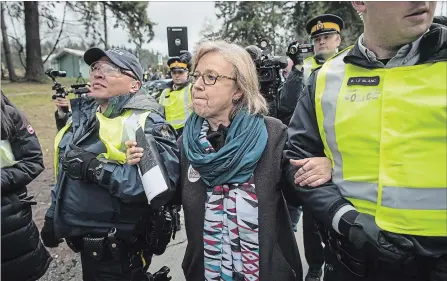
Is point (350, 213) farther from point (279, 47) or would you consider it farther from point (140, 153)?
point (279, 47)

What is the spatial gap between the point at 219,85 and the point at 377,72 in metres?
0.80

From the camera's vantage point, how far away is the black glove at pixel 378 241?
1348 millimetres

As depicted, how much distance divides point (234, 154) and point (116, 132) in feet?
2.56

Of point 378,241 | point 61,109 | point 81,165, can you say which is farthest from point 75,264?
point 378,241

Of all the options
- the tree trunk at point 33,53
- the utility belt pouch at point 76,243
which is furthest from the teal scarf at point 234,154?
the tree trunk at point 33,53

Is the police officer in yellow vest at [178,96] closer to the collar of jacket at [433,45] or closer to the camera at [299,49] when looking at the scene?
the camera at [299,49]

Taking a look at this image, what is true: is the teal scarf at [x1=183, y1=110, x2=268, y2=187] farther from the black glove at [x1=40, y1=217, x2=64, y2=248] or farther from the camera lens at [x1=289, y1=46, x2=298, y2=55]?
the camera lens at [x1=289, y1=46, x2=298, y2=55]

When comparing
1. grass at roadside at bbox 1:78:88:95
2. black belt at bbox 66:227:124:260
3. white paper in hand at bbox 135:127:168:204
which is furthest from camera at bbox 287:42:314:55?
grass at roadside at bbox 1:78:88:95

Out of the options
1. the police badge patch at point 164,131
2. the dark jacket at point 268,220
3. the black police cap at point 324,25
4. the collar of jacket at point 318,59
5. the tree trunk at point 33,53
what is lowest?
the dark jacket at point 268,220

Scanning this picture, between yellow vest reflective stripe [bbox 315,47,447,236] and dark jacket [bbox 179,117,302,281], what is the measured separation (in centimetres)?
41

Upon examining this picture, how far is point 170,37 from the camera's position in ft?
26.8

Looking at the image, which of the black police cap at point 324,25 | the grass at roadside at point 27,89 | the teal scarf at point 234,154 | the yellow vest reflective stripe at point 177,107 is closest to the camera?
Answer: the teal scarf at point 234,154

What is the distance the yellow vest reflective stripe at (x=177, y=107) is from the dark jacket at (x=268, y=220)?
10.8ft

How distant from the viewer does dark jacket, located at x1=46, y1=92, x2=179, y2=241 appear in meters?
2.12
